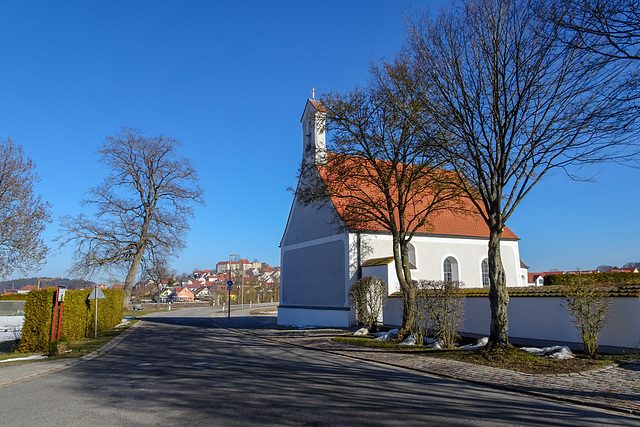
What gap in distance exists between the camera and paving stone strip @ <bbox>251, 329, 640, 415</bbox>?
24.1ft

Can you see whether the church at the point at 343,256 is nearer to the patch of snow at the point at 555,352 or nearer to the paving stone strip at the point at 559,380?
the patch of snow at the point at 555,352

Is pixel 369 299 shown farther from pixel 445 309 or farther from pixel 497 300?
pixel 497 300

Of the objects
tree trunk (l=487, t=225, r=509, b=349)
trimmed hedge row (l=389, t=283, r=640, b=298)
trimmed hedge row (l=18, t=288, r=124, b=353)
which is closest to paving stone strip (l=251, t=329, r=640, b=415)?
tree trunk (l=487, t=225, r=509, b=349)

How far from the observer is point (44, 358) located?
1440 centimetres

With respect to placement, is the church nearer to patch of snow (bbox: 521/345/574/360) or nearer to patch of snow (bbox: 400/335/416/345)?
patch of snow (bbox: 400/335/416/345)

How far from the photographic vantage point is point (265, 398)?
7664mm

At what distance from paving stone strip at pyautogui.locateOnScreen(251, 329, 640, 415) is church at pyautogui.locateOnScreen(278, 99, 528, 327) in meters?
9.87

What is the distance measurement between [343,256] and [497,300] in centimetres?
1342

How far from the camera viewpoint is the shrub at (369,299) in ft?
66.9

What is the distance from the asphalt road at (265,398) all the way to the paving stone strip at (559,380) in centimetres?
46

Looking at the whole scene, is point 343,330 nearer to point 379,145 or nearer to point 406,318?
point 406,318

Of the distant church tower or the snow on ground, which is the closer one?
the snow on ground

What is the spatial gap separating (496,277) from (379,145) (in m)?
7.56

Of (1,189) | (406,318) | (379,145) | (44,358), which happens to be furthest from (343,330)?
(1,189)
